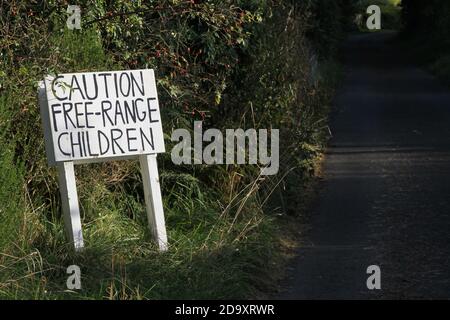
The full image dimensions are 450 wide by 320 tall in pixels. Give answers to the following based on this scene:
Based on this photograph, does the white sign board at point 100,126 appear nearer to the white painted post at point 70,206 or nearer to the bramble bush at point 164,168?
the white painted post at point 70,206

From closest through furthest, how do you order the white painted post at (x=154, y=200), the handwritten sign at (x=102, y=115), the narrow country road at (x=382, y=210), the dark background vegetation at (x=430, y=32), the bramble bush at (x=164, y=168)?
1. the bramble bush at (x=164, y=168)
2. the handwritten sign at (x=102, y=115)
3. the narrow country road at (x=382, y=210)
4. the white painted post at (x=154, y=200)
5. the dark background vegetation at (x=430, y=32)

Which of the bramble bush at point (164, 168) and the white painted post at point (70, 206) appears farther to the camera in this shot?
the white painted post at point (70, 206)

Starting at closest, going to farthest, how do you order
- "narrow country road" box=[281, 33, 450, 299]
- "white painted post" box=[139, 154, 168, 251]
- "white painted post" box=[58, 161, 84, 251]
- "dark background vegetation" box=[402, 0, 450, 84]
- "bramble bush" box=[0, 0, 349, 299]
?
1. "bramble bush" box=[0, 0, 349, 299]
2. "white painted post" box=[58, 161, 84, 251]
3. "narrow country road" box=[281, 33, 450, 299]
4. "white painted post" box=[139, 154, 168, 251]
5. "dark background vegetation" box=[402, 0, 450, 84]

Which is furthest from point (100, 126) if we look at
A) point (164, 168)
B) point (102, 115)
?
point (164, 168)

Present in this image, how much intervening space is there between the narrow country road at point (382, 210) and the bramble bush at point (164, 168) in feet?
1.48

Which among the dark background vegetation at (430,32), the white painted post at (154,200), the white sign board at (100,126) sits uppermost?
the white sign board at (100,126)

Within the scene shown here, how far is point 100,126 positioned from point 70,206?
73 cm

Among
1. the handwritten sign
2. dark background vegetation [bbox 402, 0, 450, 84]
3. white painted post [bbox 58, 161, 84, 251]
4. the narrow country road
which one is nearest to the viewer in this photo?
white painted post [bbox 58, 161, 84, 251]

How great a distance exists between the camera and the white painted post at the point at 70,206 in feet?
24.1

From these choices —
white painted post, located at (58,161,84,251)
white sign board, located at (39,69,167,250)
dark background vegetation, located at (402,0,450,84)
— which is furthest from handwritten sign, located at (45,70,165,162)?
dark background vegetation, located at (402,0,450,84)

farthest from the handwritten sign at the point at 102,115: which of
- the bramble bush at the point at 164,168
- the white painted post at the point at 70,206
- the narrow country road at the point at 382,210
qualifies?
the narrow country road at the point at 382,210

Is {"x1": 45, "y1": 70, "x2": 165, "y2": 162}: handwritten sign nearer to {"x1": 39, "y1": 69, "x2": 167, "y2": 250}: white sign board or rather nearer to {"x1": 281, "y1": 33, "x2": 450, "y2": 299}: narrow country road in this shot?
{"x1": 39, "y1": 69, "x2": 167, "y2": 250}: white sign board

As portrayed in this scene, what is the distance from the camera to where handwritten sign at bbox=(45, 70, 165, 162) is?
746 cm
